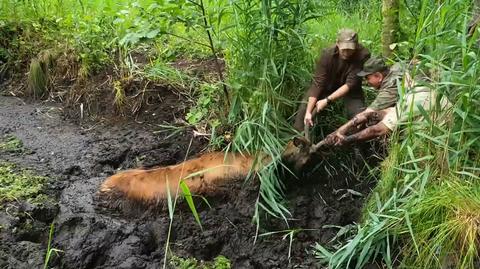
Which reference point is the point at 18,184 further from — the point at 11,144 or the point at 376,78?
the point at 376,78

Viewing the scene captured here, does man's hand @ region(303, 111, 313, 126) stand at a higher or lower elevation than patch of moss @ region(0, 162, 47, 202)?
higher

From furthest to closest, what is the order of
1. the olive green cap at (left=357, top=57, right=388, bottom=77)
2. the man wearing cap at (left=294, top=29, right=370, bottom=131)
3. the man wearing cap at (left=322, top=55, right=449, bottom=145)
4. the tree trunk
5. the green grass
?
the tree trunk < the man wearing cap at (left=294, top=29, right=370, bottom=131) < the olive green cap at (left=357, top=57, right=388, bottom=77) < the man wearing cap at (left=322, top=55, right=449, bottom=145) < the green grass

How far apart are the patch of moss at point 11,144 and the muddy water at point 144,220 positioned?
9cm

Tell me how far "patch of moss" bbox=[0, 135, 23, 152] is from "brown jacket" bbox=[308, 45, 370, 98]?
207 centimetres

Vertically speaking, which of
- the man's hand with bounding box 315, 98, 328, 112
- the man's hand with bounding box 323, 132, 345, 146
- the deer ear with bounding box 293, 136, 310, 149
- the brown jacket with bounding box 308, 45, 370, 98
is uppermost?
the brown jacket with bounding box 308, 45, 370, 98

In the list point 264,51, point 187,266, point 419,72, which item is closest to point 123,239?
point 187,266

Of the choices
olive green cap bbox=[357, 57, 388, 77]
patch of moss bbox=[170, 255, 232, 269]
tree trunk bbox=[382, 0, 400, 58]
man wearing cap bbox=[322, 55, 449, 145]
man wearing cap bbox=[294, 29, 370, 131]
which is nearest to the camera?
man wearing cap bbox=[322, 55, 449, 145]

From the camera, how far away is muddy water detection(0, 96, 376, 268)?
3109mm

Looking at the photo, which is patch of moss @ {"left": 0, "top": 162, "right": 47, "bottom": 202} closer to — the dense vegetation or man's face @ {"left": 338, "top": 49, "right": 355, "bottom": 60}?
the dense vegetation

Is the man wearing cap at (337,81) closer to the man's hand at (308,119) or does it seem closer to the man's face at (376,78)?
the man's hand at (308,119)

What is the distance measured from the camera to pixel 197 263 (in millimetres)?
3129

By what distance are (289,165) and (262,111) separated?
365 millimetres

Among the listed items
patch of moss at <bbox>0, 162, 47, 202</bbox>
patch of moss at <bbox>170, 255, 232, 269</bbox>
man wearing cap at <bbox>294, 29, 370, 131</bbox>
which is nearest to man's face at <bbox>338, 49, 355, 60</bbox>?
man wearing cap at <bbox>294, 29, 370, 131</bbox>

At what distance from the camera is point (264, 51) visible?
3.62 metres
